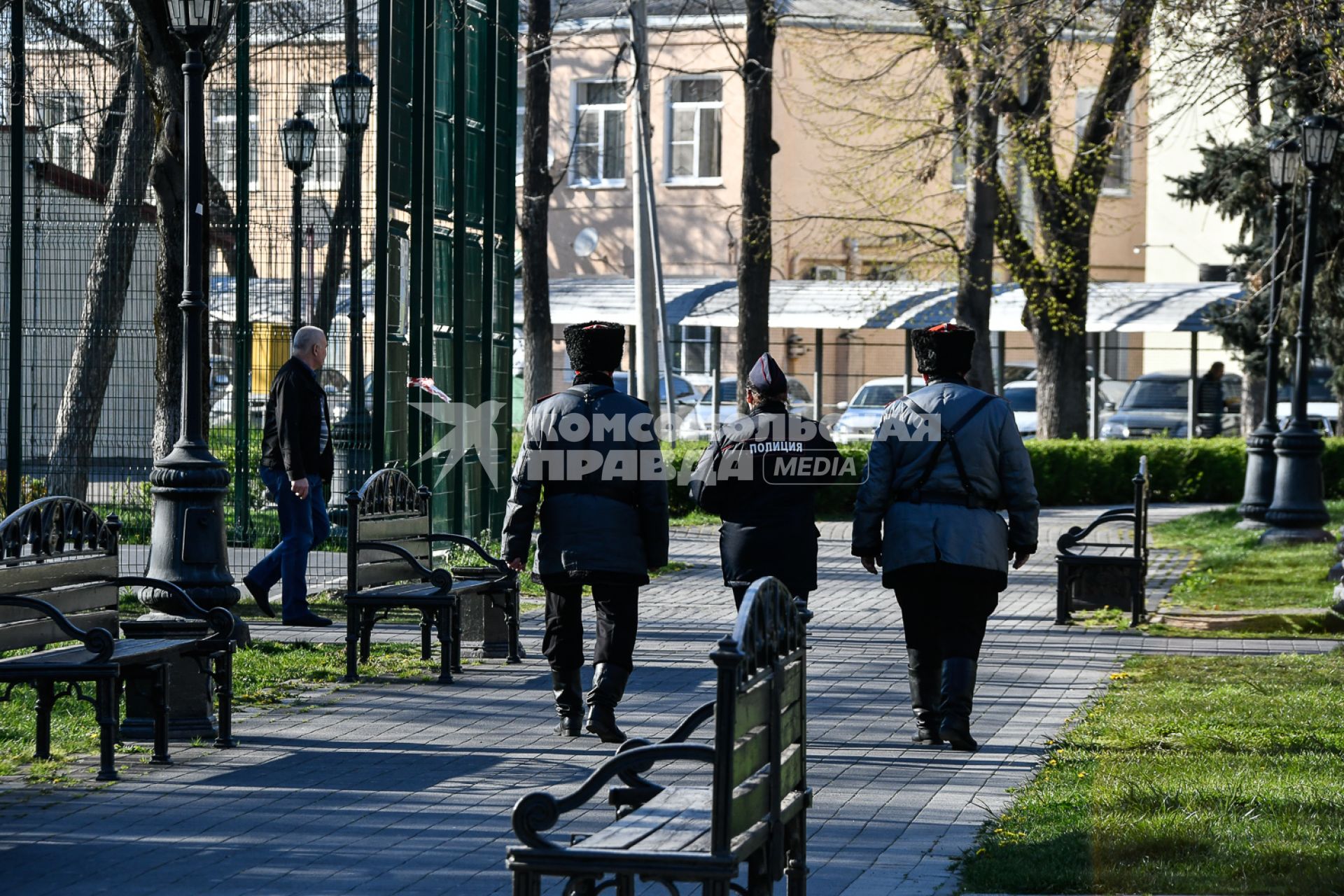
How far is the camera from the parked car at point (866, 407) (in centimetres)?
3216

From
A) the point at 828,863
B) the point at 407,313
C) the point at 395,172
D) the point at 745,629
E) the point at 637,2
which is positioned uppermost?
the point at 637,2

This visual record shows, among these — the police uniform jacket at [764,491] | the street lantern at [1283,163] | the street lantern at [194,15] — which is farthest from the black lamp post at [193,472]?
the street lantern at [1283,163]

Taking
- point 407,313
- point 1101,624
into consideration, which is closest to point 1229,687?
point 1101,624

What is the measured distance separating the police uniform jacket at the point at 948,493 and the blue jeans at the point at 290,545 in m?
4.89

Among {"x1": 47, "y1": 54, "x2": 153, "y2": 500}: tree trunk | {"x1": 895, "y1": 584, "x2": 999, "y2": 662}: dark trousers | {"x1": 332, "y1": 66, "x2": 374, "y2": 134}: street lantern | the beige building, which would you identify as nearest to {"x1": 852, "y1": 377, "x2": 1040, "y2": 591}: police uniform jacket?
{"x1": 895, "y1": 584, "x2": 999, "y2": 662}: dark trousers

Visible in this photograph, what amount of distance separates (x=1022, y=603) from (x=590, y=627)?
3781 millimetres

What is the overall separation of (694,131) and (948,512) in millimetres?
34806

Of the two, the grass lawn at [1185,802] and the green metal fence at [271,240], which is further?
the green metal fence at [271,240]

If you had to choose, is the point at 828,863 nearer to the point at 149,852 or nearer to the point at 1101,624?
the point at 149,852

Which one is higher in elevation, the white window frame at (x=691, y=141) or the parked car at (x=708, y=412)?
the white window frame at (x=691, y=141)

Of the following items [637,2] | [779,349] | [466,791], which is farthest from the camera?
[779,349]

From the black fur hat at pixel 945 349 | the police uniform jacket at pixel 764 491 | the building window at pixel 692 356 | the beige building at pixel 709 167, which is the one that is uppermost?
the beige building at pixel 709 167

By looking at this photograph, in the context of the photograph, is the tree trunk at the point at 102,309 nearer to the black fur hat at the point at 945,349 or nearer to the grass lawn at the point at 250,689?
the grass lawn at the point at 250,689

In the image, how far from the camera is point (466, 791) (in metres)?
7.07
